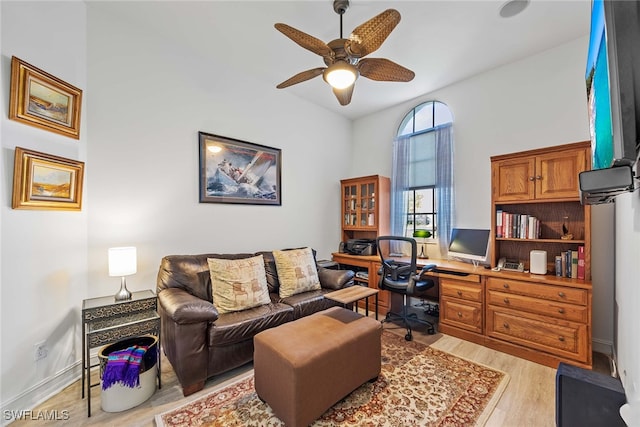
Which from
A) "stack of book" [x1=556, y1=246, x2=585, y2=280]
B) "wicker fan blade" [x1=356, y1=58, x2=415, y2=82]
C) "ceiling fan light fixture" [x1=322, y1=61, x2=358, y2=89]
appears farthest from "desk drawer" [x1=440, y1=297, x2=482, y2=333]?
"ceiling fan light fixture" [x1=322, y1=61, x2=358, y2=89]

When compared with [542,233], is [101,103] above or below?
above

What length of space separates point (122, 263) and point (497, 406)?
2991mm

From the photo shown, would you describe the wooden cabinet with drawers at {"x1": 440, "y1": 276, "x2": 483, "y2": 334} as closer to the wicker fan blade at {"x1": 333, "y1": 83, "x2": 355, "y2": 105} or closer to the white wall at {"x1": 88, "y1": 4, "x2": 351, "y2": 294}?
the white wall at {"x1": 88, "y1": 4, "x2": 351, "y2": 294}

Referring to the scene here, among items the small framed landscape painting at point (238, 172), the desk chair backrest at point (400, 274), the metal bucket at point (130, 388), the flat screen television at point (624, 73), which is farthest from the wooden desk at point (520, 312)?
the metal bucket at point (130, 388)

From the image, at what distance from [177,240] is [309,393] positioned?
2060 millimetres

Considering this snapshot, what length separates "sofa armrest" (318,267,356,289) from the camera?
3.14 m

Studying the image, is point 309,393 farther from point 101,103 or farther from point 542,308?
point 101,103

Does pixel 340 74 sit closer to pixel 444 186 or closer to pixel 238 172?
pixel 238 172

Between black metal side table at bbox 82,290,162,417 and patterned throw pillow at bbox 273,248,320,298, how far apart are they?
124 centimetres

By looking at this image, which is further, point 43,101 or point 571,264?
point 571,264

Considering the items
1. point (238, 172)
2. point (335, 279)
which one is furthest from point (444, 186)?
point (238, 172)

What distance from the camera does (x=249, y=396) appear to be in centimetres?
194

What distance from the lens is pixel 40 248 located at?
6.25 feet

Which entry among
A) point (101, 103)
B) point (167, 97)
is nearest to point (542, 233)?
point (167, 97)
